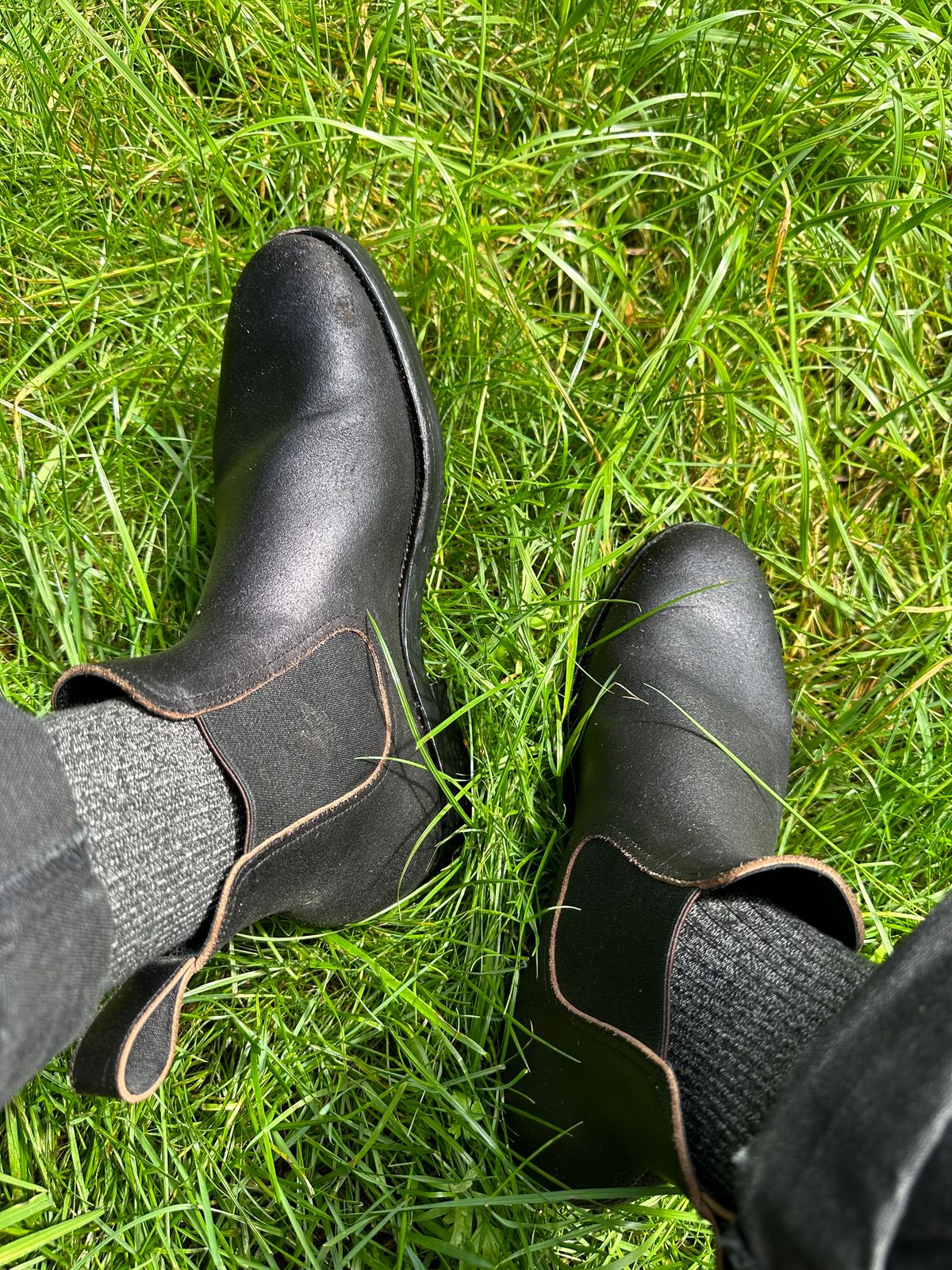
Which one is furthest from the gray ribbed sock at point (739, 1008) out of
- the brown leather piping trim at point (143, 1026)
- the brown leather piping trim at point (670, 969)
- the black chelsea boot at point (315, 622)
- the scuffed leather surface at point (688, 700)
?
the brown leather piping trim at point (143, 1026)

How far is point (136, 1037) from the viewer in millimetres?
737

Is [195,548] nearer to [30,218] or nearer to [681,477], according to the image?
[30,218]

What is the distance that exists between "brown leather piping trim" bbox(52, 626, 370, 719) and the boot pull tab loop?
0.20m

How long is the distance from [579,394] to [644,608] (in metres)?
0.26

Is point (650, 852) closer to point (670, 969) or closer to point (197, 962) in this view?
point (670, 969)

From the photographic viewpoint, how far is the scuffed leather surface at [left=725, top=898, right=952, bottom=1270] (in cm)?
43

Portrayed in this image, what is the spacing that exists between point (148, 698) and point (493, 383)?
51 cm

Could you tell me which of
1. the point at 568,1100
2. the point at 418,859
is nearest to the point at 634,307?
the point at 418,859

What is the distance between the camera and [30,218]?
117 cm

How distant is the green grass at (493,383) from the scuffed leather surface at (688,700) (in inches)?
1.8

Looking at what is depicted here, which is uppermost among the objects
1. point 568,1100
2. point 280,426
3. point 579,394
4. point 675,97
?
point 675,97

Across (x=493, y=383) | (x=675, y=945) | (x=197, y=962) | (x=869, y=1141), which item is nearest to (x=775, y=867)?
(x=675, y=945)

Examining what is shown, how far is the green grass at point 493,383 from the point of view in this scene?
3.25ft

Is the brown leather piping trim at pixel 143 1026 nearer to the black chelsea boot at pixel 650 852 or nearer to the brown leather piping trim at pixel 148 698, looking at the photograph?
the brown leather piping trim at pixel 148 698
